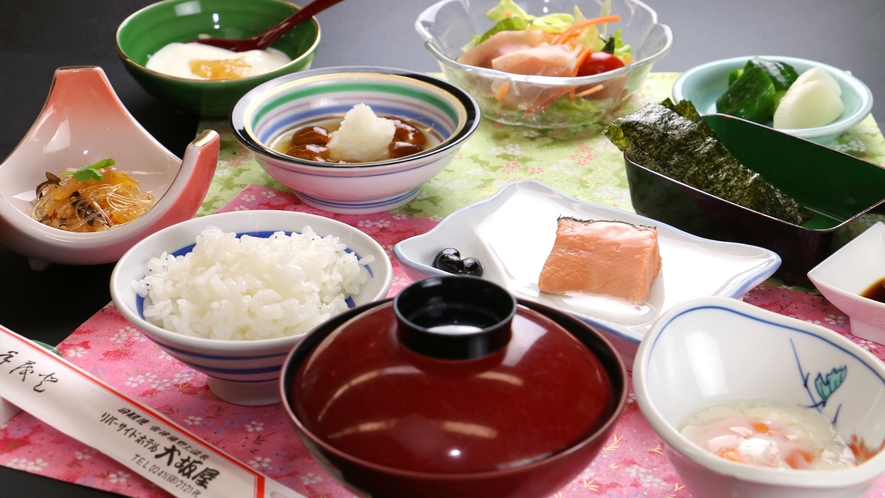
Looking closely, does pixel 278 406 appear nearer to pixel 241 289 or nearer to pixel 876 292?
pixel 241 289

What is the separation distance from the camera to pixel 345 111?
206cm

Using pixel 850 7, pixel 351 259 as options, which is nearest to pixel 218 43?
pixel 351 259

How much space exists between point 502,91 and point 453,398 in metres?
1.49

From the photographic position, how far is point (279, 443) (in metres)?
1.16

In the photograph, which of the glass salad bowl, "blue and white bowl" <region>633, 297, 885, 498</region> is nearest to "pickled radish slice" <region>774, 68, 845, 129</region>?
the glass salad bowl

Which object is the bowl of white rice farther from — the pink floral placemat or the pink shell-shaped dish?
the pink shell-shaped dish

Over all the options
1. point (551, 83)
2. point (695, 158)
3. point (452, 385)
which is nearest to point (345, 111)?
→ point (551, 83)

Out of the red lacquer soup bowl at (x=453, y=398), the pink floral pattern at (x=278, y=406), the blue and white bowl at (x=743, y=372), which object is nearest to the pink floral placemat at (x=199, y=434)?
the pink floral pattern at (x=278, y=406)

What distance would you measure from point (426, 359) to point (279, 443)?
1.43 ft

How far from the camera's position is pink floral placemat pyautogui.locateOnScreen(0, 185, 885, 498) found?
1089 millimetres

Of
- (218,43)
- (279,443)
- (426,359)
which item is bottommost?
(279,443)

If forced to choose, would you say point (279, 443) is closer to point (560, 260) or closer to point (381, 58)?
point (560, 260)

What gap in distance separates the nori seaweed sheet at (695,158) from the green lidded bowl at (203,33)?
3.26ft

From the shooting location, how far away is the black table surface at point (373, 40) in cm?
256
